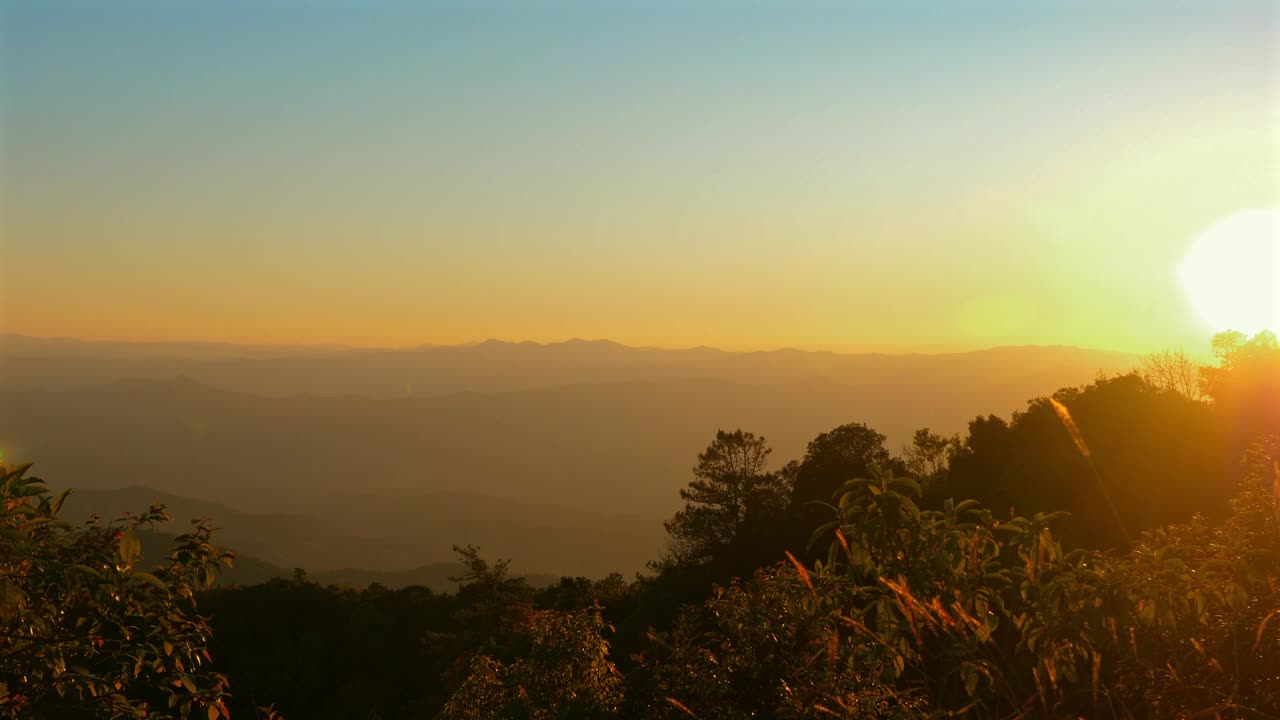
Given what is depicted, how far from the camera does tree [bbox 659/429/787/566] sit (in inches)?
2058

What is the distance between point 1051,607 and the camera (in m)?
6.74

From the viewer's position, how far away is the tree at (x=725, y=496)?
52281 mm

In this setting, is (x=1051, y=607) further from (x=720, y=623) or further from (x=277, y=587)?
(x=277, y=587)

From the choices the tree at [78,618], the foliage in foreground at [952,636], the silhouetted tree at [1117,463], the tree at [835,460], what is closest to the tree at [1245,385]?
the silhouetted tree at [1117,463]

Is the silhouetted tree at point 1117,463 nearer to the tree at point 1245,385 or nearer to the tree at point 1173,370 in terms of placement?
the tree at point 1245,385

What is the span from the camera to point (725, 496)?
54594 mm

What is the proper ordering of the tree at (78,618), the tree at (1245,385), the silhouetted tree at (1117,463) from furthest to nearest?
the tree at (1245,385)
the silhouetted tree at (1117,463)
the tree at (78,618)

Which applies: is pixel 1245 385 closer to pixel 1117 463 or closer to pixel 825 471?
pixel 1117 463

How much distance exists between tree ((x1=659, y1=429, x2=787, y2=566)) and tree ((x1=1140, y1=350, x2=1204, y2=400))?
2503cm

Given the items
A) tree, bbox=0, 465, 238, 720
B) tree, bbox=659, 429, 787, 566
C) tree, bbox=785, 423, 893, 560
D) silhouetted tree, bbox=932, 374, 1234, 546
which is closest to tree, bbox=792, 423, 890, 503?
tree, bbox=785, 423, 893, 560

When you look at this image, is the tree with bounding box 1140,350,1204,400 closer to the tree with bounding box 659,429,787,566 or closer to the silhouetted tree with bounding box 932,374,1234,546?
the silhouetted tree with bounding box 932,374,1234,546

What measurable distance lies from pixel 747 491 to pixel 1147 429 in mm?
24766

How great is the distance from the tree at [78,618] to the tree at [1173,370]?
58976mm

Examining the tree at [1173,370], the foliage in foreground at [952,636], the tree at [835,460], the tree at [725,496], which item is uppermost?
the tree at [1173,370]
